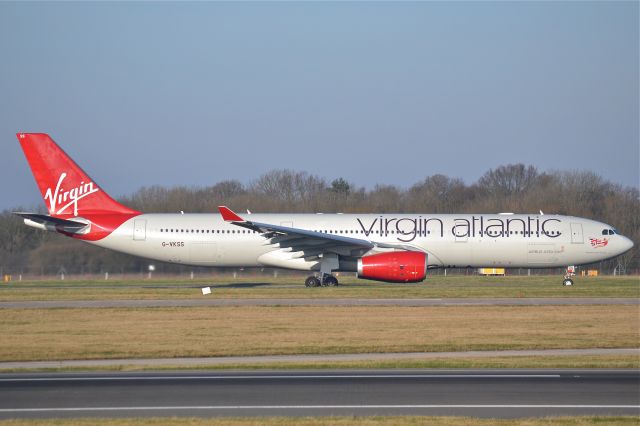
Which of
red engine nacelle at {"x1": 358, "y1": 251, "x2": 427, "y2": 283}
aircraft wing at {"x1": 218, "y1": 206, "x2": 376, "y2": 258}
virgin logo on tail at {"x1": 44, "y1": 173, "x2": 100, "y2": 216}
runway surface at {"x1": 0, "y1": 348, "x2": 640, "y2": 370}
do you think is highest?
virgin logo on tail at {"x1": 44, "y1": 173, "x2": 100, "y2": 216}

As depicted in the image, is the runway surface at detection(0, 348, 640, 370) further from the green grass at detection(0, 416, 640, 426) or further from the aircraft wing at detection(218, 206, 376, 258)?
the aircraft wing at detection(218, 206, 376, 258)

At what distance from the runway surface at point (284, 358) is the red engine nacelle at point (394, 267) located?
16145 millimetres

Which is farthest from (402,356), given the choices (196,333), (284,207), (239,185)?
(239,185)

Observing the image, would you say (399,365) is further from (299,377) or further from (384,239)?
(384,239)

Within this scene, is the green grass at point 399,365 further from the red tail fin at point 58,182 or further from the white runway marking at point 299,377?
the red tail fin at point 58,182

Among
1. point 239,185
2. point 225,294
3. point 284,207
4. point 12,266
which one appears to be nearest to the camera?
point 225,294

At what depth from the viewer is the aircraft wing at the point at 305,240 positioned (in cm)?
3603

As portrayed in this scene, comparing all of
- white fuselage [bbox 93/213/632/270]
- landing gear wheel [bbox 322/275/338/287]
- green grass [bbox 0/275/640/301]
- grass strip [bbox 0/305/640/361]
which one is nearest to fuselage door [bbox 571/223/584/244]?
white fuselage [bbox 93/213/632/270]

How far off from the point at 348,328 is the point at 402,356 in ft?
14.7

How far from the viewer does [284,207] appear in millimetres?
70188

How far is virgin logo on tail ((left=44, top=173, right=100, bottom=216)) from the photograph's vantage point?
39656 millimetres

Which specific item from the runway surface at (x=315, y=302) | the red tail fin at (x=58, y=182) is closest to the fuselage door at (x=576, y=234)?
the runway surface at (x=315, y=302)

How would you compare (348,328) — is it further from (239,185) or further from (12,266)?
(239,185)

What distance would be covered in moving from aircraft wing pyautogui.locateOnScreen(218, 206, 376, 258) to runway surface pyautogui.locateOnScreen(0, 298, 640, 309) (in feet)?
17.7
